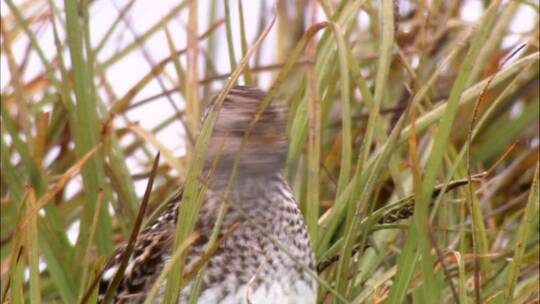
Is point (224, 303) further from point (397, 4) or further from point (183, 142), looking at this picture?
point (183, 142)

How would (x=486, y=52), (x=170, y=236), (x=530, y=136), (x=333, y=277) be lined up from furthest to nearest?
(x=530, y=136) < (x=486, y=52) < (x=333, y=277) < (x=170, y=236)

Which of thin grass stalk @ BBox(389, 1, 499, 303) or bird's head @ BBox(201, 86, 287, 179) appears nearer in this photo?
thin grass stalk @ BBox(389, 1, 499, 303)

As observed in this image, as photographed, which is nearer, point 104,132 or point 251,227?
point 251,227

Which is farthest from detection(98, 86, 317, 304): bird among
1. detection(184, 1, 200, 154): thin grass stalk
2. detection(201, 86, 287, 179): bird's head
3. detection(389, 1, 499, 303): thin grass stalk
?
detection(184, 1, 200, 154): thin grass stalk

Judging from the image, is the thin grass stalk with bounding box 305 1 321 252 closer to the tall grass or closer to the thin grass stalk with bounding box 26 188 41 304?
the tall grass

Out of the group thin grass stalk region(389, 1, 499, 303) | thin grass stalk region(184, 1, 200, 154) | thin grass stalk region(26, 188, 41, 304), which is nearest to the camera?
thin grass stalk region(389, 1, 499, 303)

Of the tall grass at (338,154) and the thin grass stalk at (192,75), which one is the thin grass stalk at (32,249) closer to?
the tall grass at (338,154)

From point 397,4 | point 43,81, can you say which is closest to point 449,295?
point 397,4
